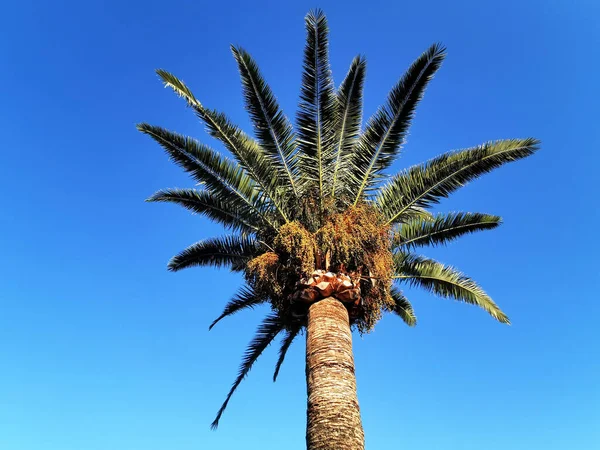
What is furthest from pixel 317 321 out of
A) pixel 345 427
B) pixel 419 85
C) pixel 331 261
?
pixel 419 85

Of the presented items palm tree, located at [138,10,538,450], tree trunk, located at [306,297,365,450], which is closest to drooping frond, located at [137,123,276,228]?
palm tree, located at [138,10,538,450]

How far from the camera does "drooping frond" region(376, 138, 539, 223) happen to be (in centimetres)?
995

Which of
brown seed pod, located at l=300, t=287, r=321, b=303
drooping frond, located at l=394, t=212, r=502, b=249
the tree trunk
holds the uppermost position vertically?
drooping frond, located at l=394, t=212, r=502, b=249

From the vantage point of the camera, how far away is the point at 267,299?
32.2ft

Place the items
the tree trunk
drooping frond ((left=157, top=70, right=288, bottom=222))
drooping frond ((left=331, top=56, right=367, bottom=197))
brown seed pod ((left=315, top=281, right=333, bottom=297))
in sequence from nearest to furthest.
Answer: the tree trunk → brown seed pod ((left=315, top=281, right=333, bottom=297)) → drooping frond ((left=157, top=70, right=288, bottom=222)) → drooping frond ((left=331, top=56, right=367, bottom=197))

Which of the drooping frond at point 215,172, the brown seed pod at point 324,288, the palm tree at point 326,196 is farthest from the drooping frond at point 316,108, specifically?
the brown seed pod at point 324,288

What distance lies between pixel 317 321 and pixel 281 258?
1439 mm

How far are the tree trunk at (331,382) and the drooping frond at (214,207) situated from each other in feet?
8.85

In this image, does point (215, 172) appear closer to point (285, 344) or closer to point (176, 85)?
point (176, 85)

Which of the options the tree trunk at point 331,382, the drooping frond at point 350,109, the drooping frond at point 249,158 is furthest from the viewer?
the drooping frond at point 350,109

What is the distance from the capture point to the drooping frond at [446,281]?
11.6 meters

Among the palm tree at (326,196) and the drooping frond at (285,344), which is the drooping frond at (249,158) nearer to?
the palm tree at (326,196)

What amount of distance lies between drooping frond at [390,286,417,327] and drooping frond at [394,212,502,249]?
198cm

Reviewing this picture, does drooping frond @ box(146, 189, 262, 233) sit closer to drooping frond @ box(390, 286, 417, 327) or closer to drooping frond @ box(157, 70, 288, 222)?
drooping frond @ box(157, 70, 288, 222)
